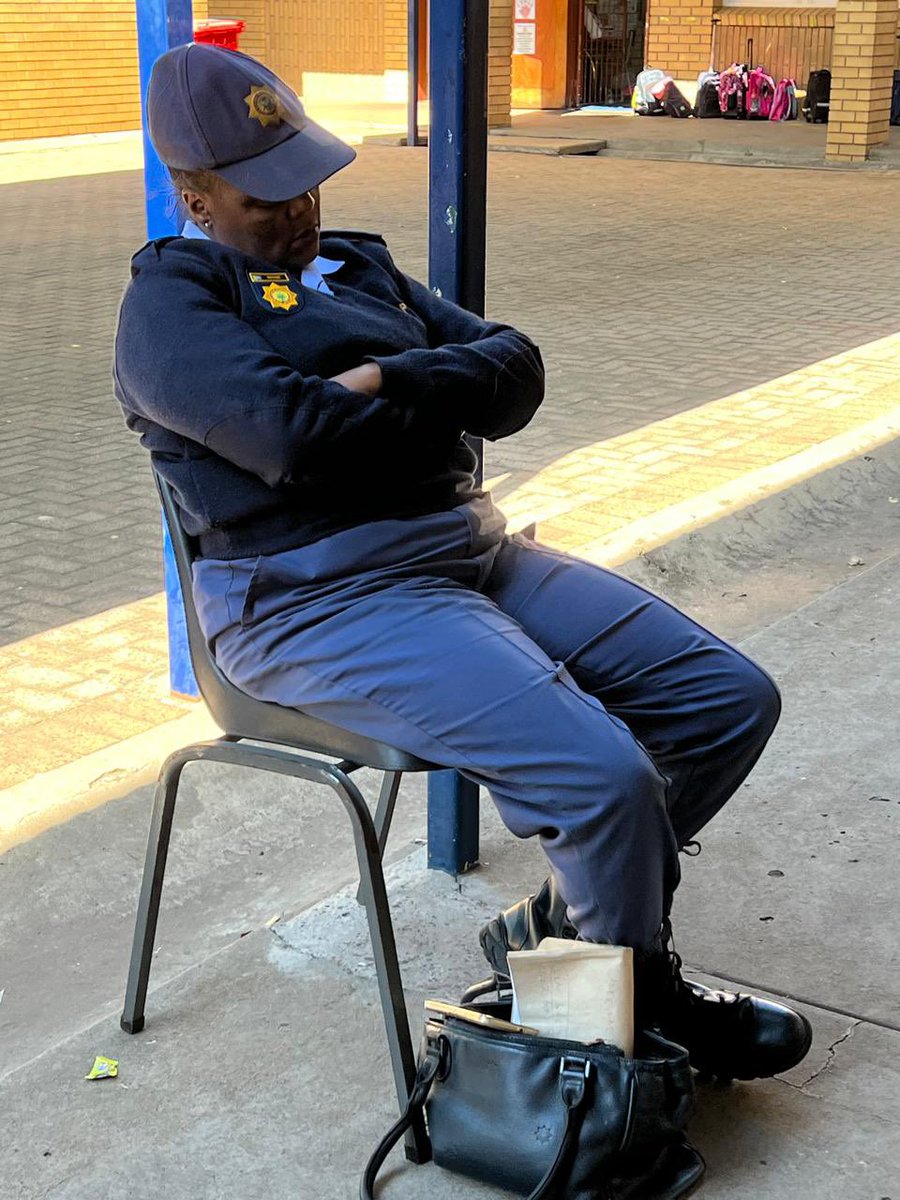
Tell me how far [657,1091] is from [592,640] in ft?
2.20

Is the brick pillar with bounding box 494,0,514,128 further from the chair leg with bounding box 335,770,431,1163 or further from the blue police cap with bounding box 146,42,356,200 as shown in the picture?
the chair leg with bounding box 335,770,431,1163

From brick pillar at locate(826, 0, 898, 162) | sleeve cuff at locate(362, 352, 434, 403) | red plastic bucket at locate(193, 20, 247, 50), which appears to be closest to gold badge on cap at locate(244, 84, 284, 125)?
sleeve cuff at locate(362, 352, 434, 403)

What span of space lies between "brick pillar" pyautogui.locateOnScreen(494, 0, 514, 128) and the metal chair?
55.9 ft

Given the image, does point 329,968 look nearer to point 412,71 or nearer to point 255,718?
point 255,718

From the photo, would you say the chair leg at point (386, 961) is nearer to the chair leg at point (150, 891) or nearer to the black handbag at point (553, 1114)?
the black handbag at point (553, 1114)

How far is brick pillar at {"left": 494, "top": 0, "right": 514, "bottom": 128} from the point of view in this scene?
18469 millimetres

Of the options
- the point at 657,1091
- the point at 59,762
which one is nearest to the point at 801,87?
the point at 59,762

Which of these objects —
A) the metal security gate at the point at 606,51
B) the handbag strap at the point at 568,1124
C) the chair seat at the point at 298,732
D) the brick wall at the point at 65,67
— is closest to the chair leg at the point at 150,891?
the chair seat at the point at 298,732

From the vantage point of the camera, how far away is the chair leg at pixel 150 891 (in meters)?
2.46

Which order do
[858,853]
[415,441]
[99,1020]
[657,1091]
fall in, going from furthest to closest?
[858,853], [99,1020], [415,441], [657,1091]

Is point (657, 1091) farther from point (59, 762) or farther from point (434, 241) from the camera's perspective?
point (59, 762)

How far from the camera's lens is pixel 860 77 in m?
15.7

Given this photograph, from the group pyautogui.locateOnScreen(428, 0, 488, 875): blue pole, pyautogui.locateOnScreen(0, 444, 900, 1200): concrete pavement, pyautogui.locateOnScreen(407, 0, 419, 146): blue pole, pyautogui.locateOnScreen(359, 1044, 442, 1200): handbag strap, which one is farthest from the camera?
pyautogui.locateOnScreen(407, 0, 419, 146): blue pole

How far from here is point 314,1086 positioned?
240 centimetres
